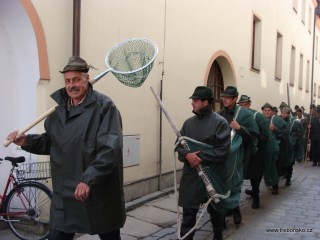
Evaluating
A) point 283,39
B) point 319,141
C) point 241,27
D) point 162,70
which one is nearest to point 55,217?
point 162,70

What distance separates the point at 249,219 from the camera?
600 centimetres

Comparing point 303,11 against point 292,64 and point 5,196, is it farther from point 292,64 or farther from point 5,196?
point 5,196

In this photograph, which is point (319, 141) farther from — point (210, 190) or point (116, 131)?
point (116, 131)

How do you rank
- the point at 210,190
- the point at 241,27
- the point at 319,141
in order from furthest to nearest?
1. the point at 319,141
2. the point at 241,27
3. the point at 210,190

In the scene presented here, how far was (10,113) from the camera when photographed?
5156 mm

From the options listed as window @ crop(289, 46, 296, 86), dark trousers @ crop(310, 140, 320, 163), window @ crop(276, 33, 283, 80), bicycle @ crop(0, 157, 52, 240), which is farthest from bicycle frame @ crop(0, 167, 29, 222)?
window @ crop(289, 46, 296, 86)

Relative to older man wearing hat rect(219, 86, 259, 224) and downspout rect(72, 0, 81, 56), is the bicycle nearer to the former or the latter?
downspout rect(72, 0, 81, 56)

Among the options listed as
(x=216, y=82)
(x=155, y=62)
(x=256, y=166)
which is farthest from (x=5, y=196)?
Answer: (x=216, y=82)

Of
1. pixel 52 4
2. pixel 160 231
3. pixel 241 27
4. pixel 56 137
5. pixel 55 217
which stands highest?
pixel 241 27

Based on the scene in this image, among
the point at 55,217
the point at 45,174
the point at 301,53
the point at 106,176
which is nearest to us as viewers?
the point at 106,176

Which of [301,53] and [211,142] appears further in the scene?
[301,53]

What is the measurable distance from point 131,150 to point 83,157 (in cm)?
356

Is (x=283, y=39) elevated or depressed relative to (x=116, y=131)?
elevated

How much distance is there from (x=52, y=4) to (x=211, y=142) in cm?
251
